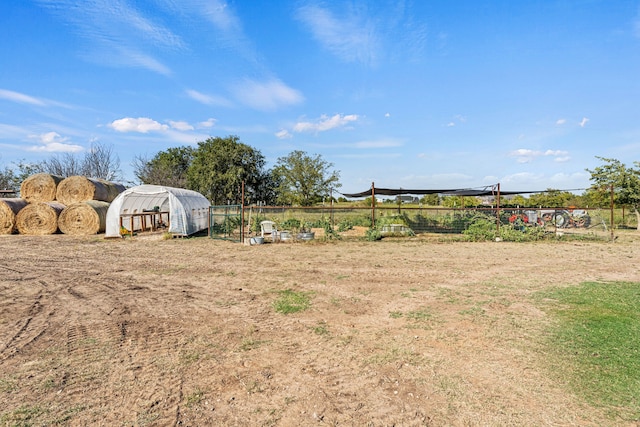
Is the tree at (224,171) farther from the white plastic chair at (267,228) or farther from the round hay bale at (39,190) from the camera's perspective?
the white plastic chair at (267,228)

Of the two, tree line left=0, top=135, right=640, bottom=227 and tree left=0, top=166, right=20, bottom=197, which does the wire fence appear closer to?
tree line left=0, top=135, right=640, bottom=227

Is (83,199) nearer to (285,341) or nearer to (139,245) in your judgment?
(139,245)

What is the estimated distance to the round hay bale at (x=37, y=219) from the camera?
57.8 ft

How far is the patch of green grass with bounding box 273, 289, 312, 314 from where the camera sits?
5699 mm

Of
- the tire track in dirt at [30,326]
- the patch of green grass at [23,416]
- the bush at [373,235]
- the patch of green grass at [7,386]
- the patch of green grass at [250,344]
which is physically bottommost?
the patch of green grass at [250,344]

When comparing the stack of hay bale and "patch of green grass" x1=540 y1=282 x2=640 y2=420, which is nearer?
"patch of green grass" x1=540 y1=282 x2=640 y2=420

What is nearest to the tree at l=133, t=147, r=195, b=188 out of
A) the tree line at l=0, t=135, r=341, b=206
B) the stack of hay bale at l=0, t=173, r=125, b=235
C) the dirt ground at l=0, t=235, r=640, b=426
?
the tree line at l=0, t=135, r=341, b=206

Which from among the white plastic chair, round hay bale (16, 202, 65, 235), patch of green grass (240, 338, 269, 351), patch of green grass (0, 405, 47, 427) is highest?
round hay bale (16, 202, 65, 235)

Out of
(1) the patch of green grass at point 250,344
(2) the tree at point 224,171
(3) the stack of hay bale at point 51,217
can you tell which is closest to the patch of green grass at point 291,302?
(1) the patch of green grass at point 250,344

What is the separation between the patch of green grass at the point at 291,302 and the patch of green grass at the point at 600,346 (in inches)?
137

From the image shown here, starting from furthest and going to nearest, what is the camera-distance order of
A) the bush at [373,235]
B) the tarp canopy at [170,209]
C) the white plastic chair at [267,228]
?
the tarp canopy at [170,209], the white plastic chair at [267,228], the bush at [373,235]

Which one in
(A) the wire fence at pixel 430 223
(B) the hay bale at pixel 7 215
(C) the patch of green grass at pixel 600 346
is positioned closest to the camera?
(C) the patch of green grass at pixel 600 346

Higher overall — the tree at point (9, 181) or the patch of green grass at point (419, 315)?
the tree at point (9, 181)

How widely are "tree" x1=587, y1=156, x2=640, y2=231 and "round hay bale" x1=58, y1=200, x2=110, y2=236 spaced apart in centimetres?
2689
